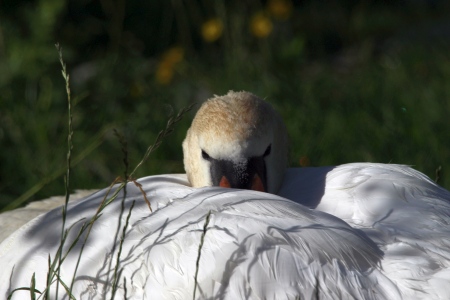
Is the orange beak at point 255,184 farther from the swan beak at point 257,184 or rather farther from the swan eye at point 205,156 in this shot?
the swan eye at point 205,156

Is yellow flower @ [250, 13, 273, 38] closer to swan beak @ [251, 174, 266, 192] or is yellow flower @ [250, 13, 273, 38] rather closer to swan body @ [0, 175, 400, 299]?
swan beak @ [251, 174, 266, 192]

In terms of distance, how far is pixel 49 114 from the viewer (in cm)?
451

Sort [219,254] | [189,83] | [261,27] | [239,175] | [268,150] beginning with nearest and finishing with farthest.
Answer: [219,254], [239,175], [268,150], [261,27], [189,83]

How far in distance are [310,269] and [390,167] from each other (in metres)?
0.87

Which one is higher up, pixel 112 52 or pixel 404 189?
pixel 112 52

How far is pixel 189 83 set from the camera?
536cm

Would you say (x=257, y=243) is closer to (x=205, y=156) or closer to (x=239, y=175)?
(x=239, y=175)

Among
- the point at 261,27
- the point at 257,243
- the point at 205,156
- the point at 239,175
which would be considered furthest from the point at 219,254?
the point at 261,27

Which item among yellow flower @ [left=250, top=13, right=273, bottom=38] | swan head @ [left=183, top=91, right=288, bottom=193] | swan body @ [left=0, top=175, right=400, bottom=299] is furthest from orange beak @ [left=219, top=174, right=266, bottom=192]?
yellow flower @ [left=250, top=13, right=273, bottom=38]

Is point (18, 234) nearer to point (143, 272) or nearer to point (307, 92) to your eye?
point (143, 272)

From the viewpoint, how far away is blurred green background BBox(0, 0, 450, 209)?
166 inches

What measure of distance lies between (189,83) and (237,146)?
8.23ft

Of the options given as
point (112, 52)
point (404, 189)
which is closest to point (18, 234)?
point (404, 189)

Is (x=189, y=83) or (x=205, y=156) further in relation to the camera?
(x=189, y=83)
